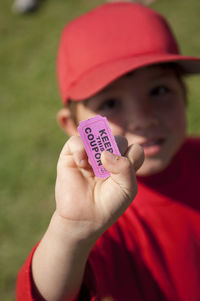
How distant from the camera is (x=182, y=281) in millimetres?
1161

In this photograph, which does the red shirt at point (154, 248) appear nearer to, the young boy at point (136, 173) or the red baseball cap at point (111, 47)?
the young boy at point (136, 173)

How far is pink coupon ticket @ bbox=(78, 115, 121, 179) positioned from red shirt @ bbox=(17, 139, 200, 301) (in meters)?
0.32

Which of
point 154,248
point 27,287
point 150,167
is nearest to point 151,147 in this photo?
point 150,167

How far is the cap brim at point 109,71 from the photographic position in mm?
1120

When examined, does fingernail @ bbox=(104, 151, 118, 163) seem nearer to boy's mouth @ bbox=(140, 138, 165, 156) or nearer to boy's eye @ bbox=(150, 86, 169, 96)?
boy's mouth @ bbox=(140, 138, 165, 156)

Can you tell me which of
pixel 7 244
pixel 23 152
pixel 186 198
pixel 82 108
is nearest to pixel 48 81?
pixel 23 152

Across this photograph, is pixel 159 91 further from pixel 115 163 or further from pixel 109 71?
pixel 115 163

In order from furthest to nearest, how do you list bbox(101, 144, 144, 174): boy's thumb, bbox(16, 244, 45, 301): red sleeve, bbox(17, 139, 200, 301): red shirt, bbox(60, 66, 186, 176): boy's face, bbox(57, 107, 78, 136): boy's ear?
1. bbox(57, 107, 78, 136): boy's ear
2. bbox(60, 66, 186, 176): boy's face
3. bbox(17, 139, 200, 301): red shirt
4. bbox(16, 244, 45, 301): red sleeve
5. bbox(101, 144, 144, 174): boy's thumb

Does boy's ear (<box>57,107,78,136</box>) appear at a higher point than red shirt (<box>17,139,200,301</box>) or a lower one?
higher

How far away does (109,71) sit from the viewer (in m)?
1.15

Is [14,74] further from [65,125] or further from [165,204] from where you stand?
[165,204]

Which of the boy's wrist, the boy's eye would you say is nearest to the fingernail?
the boy's wrist

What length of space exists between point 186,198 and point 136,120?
377 millimetres

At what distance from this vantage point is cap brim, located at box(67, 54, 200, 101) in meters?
1.12
